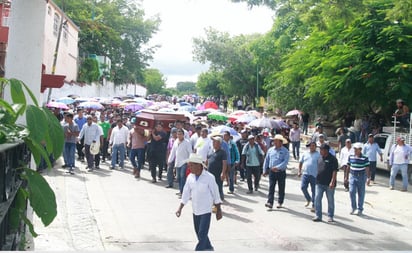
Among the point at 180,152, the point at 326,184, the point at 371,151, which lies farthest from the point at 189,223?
the point at 371,151

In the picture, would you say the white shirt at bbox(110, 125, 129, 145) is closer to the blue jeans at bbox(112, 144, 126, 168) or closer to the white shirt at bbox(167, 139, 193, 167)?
the blue jeans at bbox(112, 144, 126, 168)

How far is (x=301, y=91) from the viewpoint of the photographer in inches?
1087

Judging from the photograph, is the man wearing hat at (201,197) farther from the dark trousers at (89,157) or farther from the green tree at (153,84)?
the green tree at (153,84)

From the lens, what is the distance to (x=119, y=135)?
594 inches

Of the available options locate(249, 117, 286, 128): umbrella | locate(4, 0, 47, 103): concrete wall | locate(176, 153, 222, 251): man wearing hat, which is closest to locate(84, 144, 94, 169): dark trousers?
locate(249, 117, 286, 128): umbrella

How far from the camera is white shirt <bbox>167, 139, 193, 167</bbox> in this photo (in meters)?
11.7

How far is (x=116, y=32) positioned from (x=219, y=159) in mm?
41658

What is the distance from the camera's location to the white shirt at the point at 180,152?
11.7 meters

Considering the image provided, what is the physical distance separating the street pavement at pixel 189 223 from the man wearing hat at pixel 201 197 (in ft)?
3.06

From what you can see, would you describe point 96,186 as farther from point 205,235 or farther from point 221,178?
point 205,235

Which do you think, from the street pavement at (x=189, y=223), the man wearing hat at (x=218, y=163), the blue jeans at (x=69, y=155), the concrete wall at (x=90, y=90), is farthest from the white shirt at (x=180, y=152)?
the concrete wall at (x=90, y=90)

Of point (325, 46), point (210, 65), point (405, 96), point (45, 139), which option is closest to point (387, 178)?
Answer: point (405, 96)

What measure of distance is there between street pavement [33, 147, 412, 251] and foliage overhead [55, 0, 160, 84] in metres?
35.2

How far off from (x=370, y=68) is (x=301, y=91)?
9970 millimetres
